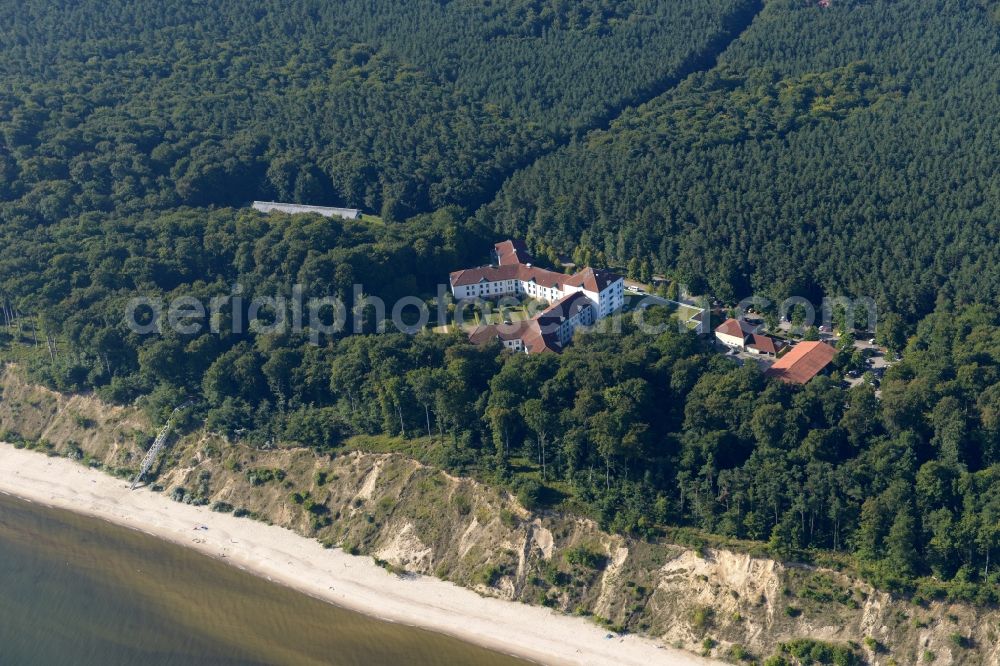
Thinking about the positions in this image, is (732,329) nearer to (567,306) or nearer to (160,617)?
(567,306)

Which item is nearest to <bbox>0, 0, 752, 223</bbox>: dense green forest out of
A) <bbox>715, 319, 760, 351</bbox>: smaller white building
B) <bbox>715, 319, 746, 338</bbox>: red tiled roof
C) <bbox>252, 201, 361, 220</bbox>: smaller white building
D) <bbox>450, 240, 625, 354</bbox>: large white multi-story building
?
<bbox>252, 201, 361, 220</bbox>: smaller white building

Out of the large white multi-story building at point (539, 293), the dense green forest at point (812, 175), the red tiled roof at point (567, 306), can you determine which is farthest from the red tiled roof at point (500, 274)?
the dense green forest at point (812, 175)

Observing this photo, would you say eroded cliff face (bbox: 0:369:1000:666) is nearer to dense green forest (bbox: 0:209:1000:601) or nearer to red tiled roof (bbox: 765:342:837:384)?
dense green forest (bbox: 0:209:1000:601)

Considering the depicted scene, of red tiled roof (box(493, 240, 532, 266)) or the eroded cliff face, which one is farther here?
red tiled roof (box(493, 240, 532, 266))

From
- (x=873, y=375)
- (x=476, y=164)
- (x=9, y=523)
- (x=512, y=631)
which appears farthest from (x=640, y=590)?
(x=476, y=164)

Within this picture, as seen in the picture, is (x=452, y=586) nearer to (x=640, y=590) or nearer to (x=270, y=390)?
(x=640, y=590)

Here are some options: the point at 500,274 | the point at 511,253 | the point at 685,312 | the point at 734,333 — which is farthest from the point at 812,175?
the point at 500,274
